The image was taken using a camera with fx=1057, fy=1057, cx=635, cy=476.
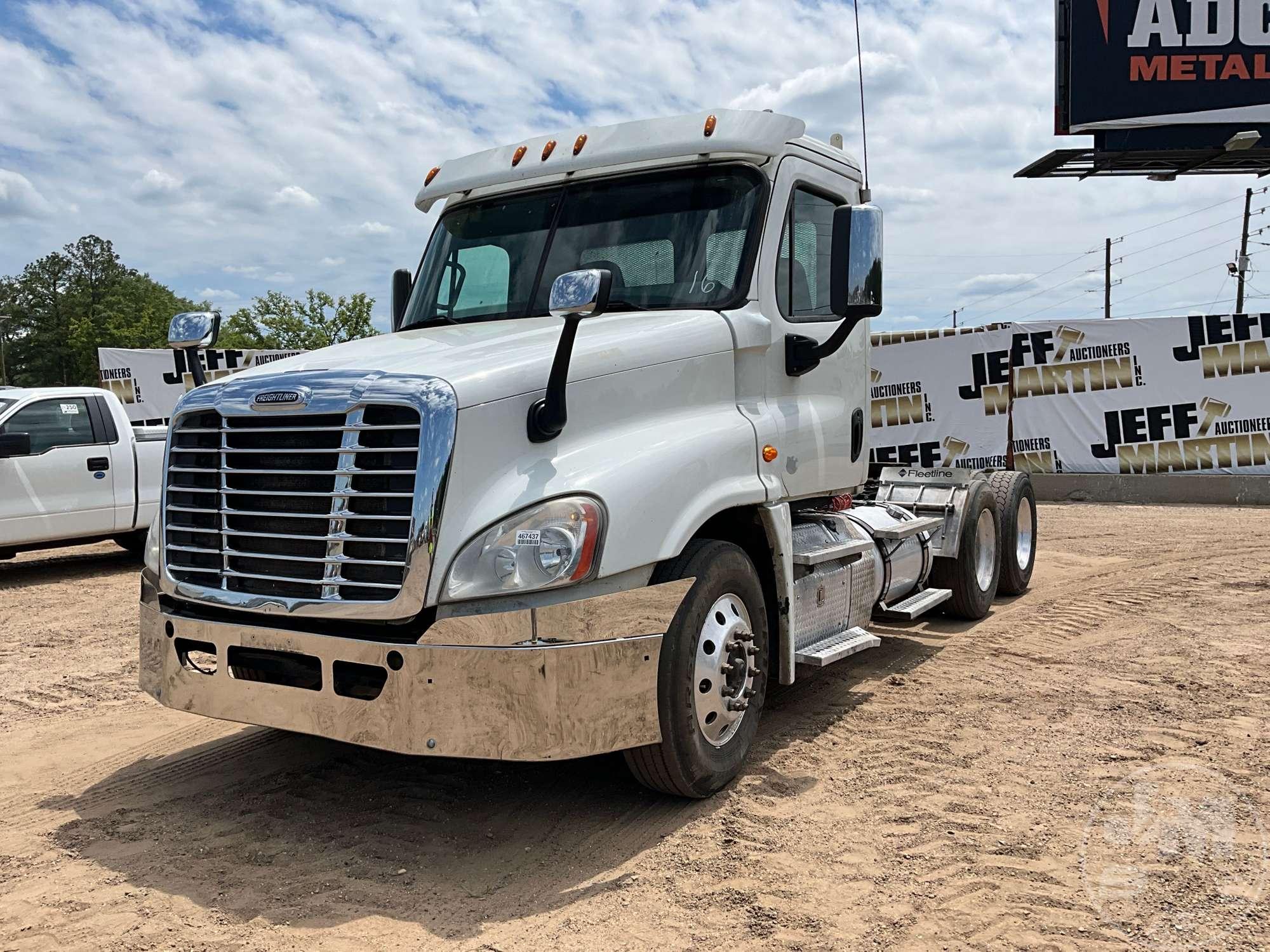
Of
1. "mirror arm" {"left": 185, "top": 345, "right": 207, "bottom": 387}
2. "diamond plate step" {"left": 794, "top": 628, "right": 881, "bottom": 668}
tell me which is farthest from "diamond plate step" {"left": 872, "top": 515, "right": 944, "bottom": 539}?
"mirror arm" {"left": 185, "top": 345, "right": 207, "bottom": 387}

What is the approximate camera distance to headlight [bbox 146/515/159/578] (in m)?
4.42

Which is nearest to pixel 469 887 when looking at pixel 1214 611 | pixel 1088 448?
pixel 1214 611

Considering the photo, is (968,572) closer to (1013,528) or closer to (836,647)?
(1013,528)

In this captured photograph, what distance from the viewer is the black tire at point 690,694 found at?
13.3ft

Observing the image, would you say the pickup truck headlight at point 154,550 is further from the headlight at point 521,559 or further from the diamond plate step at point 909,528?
the diamond plate step at point 909,528

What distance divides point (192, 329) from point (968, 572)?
5.70 metres

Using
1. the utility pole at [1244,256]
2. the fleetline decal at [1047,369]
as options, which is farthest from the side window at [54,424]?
the utility pole at [1244,256]

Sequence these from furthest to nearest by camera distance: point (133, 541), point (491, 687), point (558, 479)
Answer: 1. point (133, 541)
2. point (558, 479)
3. point (491, 687)

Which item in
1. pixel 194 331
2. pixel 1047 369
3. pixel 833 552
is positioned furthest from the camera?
pixel 1047 369

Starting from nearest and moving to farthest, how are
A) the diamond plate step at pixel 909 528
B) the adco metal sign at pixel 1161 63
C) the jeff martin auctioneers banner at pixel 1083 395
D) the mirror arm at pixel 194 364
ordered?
1. the mirror arm at pixel 194 364
2. the diamond plate step at pixel 909 528
3. the jeff martin auctioneers banner at pixel 1083 395
4. the adco metal sign at pixel 1161 63

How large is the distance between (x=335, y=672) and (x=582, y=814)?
1.22 meters

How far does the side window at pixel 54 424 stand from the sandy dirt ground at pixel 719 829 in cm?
480

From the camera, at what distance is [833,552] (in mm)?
5430

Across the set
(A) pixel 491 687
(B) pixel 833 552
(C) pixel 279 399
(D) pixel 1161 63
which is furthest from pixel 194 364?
(D) pixel 1161 63
